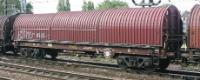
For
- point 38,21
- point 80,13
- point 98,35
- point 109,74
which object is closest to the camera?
point 109,74

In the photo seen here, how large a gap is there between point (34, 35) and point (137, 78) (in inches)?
412

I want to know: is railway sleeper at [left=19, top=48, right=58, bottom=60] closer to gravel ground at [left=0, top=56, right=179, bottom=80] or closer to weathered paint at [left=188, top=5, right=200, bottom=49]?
gravel ground at [left=0, top=56, right=179, bottom=80]

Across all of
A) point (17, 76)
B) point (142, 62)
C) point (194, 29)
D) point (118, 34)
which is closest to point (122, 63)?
point (142, 62)

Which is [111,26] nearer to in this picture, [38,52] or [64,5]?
[38,52]

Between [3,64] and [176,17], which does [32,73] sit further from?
[176,17]

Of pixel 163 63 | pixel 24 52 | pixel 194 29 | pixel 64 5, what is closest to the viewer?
pixel 194 29

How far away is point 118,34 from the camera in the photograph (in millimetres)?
19797

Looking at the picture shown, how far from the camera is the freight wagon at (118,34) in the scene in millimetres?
18266

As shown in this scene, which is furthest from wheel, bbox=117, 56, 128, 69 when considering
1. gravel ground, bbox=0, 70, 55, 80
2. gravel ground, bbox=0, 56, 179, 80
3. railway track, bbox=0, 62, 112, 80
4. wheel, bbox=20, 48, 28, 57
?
wheel, bbox=20, 48, 28, 57

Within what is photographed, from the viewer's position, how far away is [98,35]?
818 inches

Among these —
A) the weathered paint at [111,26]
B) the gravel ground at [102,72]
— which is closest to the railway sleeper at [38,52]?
the weathered paint at [111,26]

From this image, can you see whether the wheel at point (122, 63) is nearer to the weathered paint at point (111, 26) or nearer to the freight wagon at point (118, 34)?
the freight wagon at point (118, 34)

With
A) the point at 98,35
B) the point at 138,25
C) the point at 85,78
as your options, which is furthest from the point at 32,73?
the point at 138,25

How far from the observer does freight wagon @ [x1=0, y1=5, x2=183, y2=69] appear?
1827 centimetres
